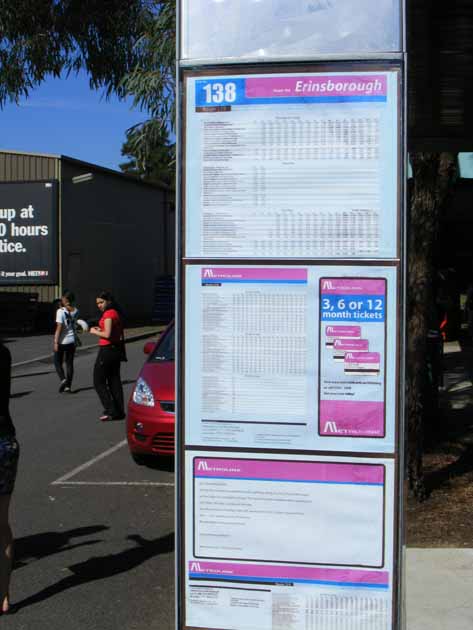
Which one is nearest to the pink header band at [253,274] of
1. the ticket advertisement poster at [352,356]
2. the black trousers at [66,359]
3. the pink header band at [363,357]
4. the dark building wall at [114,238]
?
the ticket advertisement poster at [352,356]

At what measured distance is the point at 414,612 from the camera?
494 cm

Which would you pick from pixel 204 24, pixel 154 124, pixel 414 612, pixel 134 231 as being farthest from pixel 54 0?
pixel 134 231

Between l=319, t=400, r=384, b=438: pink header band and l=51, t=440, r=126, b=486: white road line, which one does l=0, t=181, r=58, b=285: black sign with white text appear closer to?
l=51, t=440, r=126, b=486: white road line

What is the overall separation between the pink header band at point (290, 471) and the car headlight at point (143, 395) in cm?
583

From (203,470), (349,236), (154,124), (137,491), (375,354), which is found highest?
(154,124)

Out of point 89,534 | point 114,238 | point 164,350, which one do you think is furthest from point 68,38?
point 114,238

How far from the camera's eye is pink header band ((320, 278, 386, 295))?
3.27m

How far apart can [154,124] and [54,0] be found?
1954 mm

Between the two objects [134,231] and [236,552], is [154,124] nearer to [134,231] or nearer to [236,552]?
[236,552]

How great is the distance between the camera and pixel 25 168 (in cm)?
3306

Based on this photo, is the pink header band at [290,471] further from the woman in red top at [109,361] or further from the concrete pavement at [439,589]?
the woman in red top at [109,361]

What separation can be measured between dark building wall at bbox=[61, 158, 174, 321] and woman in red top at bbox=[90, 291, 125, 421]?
20.6 m

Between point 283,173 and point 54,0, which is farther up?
point 54,0

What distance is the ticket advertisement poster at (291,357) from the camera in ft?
10.8
